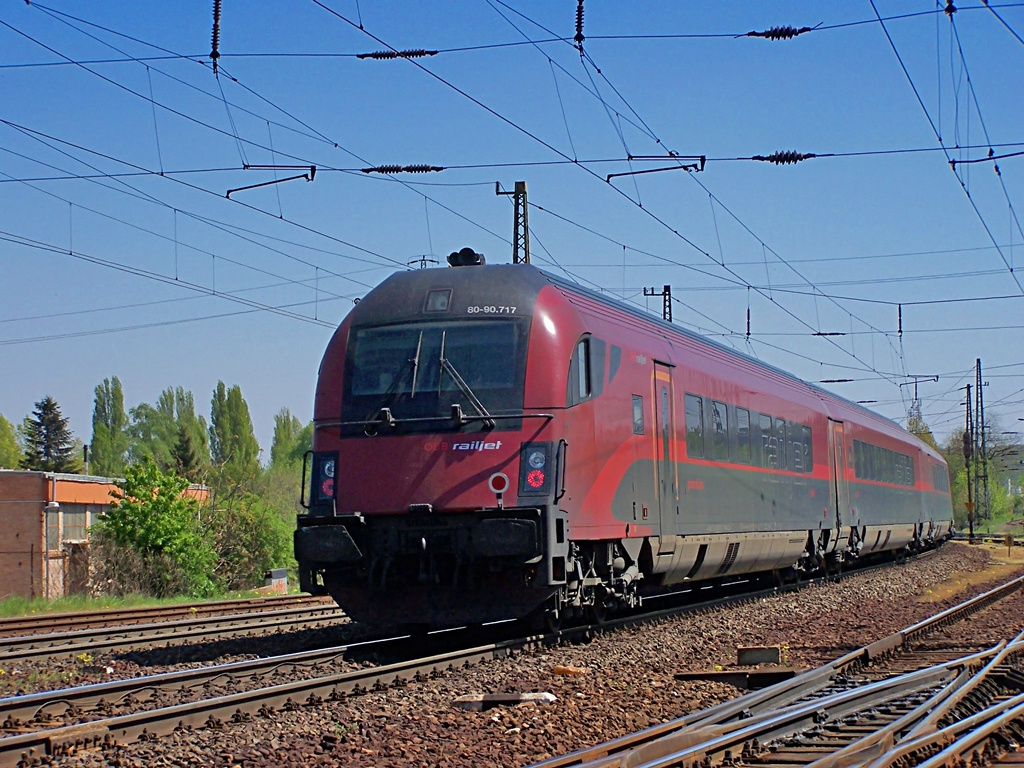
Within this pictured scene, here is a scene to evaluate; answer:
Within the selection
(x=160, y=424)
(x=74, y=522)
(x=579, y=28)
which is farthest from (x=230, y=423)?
(x=579, y=28)

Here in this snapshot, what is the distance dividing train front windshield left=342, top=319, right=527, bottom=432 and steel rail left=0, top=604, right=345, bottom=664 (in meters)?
3.82

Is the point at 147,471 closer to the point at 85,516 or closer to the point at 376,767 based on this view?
the point at 85,516

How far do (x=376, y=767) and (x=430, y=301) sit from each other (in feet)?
21.0

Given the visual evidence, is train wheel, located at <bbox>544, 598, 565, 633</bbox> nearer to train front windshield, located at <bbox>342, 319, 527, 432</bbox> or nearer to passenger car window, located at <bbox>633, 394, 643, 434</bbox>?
train front windshield, located at <bbox>342, 319, 527, 432</bbox>

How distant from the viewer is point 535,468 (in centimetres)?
1148

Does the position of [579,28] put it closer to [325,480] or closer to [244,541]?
[325,480]

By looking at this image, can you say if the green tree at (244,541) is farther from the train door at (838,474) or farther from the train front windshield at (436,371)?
the train front windshield at (436,371)

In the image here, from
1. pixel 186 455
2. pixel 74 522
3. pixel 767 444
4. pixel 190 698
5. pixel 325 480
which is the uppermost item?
pixel 186 455

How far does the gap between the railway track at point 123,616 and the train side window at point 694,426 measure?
8.45 metres

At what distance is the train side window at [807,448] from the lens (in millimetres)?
21766

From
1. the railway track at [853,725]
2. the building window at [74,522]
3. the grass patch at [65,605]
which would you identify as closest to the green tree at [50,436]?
the building window at [74,522]

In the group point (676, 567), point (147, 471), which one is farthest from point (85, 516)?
point (676, 567)

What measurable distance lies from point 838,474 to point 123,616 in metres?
14.2

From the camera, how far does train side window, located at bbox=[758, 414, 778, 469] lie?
18922 mm
